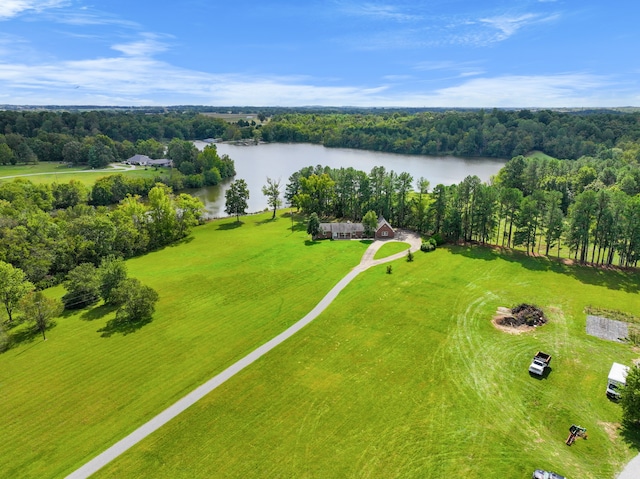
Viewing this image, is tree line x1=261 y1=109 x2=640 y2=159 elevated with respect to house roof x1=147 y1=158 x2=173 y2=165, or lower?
elevated

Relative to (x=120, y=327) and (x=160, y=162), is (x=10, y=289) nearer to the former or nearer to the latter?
(x=120, y=327)

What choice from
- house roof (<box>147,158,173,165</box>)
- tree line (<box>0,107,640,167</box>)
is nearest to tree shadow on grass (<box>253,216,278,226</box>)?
house roof (<box>147,158,173,165</box>)

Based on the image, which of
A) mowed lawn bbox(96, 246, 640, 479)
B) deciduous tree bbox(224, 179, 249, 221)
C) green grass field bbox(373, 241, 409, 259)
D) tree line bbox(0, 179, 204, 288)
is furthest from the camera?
deciduous tree bbox(224, 179, 249, 221)

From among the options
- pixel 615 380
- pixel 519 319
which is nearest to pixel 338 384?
pixel 615 380

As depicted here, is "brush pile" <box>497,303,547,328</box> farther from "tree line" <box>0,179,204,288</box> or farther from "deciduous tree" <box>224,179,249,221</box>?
"deciduous tree" <box>224,179,249,221</box>

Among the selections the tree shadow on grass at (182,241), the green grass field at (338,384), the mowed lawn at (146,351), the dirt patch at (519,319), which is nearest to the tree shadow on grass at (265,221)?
the tree shadow on grass at (182,241)

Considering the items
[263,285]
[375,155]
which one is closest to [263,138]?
[375,155]
